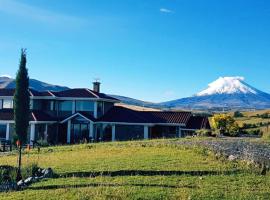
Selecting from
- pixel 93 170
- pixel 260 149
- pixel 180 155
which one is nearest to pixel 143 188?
pixel 93 170

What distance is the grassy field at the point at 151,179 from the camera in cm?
1500

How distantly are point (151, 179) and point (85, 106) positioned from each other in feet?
115

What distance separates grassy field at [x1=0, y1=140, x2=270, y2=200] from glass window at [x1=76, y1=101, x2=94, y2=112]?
87.9 ft

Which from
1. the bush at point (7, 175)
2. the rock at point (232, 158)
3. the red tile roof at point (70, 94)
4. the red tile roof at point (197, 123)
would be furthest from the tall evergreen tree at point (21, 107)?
the red tile roof at point (197, 123)

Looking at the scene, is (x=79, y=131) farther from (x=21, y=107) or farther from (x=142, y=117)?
(x=21, y=107)

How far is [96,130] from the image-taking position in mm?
51375

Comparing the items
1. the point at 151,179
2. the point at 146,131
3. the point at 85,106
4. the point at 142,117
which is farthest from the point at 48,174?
the point at 142,117

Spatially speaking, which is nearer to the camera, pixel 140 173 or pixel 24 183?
pixel 24 183

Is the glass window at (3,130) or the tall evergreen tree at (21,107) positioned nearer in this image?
the tall evergreen tree at (21,107)

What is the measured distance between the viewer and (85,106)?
52.1 metres

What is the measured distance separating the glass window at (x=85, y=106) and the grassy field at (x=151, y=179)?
2679 centimetres

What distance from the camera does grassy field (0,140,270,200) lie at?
15.0 m

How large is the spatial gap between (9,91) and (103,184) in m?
39.4

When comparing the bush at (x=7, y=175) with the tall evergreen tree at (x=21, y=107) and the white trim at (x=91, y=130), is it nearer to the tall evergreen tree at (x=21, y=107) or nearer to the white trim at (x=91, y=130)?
the tall evergreen tree at (x=21, y=107)
